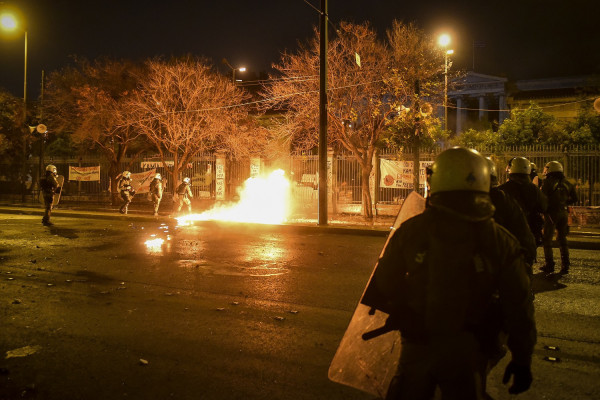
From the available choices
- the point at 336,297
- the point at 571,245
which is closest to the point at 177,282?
the point at 336,297

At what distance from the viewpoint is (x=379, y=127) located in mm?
17828

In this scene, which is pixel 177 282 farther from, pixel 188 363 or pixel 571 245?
pixel 571 245

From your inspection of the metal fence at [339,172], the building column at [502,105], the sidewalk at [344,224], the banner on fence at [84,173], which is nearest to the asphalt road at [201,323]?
the sidewalk at [344,224]

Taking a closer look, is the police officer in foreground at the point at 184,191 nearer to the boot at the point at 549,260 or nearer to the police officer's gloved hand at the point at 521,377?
the boot at the point at 549,260

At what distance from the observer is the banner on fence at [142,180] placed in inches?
1012

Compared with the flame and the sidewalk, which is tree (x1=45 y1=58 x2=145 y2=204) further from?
the flame

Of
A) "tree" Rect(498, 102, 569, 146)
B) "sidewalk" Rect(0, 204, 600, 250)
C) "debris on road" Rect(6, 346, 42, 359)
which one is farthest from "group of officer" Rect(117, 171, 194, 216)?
"tree" Rect(498, 102, 569, 146)

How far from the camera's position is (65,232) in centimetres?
1373

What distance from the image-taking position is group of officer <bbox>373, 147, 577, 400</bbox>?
2.15 metres

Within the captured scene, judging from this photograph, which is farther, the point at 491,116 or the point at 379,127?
the point at 491,116

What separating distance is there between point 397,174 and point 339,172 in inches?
104

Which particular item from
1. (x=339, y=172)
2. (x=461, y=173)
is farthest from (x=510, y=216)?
(x=339, y=172)

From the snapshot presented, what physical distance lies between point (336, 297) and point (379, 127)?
479 inches

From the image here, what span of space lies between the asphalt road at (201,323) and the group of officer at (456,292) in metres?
1.66
